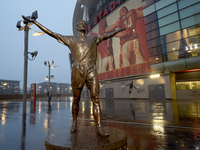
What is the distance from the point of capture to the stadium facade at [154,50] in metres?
18.2

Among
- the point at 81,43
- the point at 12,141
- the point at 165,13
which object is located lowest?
the point at 12,141

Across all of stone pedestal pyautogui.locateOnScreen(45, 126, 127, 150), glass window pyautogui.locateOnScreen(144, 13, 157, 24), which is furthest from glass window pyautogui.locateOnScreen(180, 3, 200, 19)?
stone pedestal pyautogui.locateOnScreen(45, 126, 127, 150)

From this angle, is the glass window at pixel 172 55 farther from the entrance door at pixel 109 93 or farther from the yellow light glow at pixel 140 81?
Result: the entrance door at pixel 109 93

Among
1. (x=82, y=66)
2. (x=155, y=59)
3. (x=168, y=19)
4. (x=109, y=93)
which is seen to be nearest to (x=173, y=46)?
(x=155, y=59)

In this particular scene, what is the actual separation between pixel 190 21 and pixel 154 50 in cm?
Result: 546

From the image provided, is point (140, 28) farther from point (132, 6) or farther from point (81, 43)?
point (81, 43)

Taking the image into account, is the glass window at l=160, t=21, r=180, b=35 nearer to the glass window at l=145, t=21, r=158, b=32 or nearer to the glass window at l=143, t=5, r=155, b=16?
the glass window at l=145, t=21, r=158, b=32

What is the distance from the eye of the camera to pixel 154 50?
2133 cm

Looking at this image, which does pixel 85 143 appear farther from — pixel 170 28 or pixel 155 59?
pixel 170 28

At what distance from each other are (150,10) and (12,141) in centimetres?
2342

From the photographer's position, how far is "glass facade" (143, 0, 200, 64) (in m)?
17.7

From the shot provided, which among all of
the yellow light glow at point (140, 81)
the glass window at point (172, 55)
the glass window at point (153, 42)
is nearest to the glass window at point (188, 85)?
the glass window at point (172, 55)

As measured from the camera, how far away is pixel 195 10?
696 inches

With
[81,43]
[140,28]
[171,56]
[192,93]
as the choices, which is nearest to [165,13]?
[140,28]
